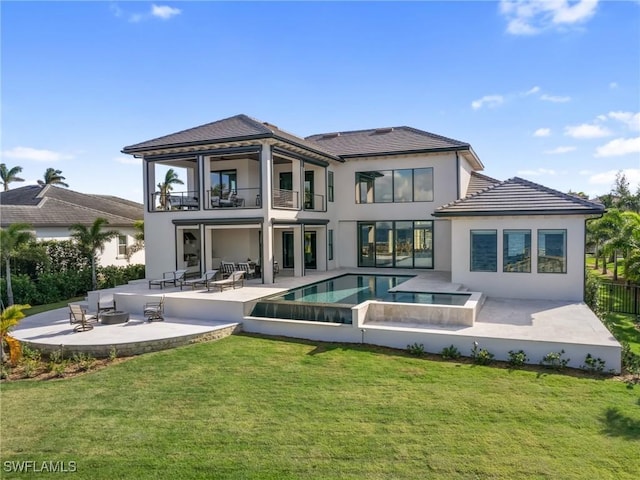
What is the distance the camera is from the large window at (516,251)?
643 inches

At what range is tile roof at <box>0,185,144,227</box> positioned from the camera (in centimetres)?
2409

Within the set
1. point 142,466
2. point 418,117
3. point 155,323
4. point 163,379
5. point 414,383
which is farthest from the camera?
point 418,117

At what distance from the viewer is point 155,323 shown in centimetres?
1462

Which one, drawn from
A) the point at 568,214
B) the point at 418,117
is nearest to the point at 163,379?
the point at 568,214

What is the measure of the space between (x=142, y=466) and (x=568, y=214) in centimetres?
1572

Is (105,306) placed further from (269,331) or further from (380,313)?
(380,313)

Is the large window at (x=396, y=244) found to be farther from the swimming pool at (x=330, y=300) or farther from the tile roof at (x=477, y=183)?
the swimming pool at (x=330, y=300)

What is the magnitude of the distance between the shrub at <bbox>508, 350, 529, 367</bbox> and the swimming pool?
3.04 meters

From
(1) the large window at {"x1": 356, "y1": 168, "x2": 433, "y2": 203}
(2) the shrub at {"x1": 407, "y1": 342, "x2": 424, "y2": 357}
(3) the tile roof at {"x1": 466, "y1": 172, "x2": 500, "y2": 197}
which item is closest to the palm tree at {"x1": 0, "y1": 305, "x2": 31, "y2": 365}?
(2) the shrub at {"x1": 407, "y1": 342, "x2": 424, "y2": 357}

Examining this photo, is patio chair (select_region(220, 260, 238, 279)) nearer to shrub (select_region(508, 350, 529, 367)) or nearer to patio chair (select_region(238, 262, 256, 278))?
patio chair (select_region(238, 262, 256, 278))

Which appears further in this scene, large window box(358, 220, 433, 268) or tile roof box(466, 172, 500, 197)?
tile roof box(466, 172, 500, 197)

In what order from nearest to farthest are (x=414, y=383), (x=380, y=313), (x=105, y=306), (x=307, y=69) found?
(x=414, y=383), (x=380, y=313), (x=105, y=306), (x=307, y=69)

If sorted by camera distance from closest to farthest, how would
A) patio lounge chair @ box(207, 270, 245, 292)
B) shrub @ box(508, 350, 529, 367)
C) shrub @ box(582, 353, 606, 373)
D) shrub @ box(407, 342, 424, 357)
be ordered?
1. shrub @ box(582, 353, 606, 373)
2. shrub @ box(508, 350, 529, 367)
3. shrub @ box(407, 342, 424, 357)
4. patio lounge chair @ box(207, 270, 245, 292)

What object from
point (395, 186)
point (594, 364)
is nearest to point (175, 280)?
point (395, 186)
